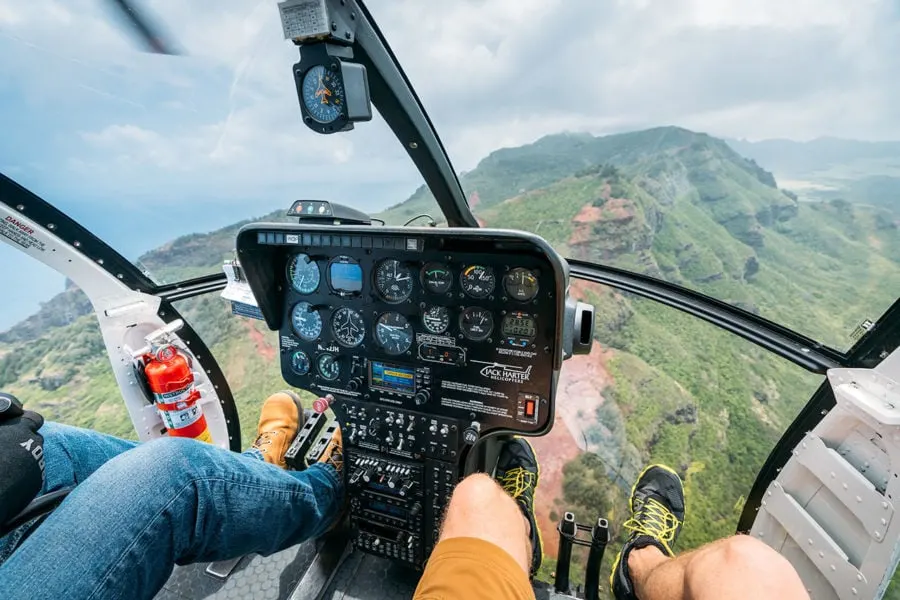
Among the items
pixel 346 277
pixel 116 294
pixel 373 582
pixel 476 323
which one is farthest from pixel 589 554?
pixel 116 294

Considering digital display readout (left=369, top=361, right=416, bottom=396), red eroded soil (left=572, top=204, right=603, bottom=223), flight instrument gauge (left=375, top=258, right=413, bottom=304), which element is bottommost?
digital display readout (left=369, top=361, right=416, bottom=396)

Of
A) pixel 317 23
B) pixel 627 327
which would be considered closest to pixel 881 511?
pixel 317 23

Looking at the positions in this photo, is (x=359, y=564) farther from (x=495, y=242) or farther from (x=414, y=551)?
(x=495, y=242)

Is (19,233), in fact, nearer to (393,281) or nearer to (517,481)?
(393,281)

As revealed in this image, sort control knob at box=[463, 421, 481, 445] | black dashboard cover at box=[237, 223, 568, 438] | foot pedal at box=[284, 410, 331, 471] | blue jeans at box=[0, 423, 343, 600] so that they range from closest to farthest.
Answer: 1. blue jeans at box=[0, 423, 343, 600]
2. black dashboard cover at box=[237, 223, 568, 438]
3. control knob at box=[463, 421, 481, 445]
4. foot pedal at box=[284, 410, 331, 471]

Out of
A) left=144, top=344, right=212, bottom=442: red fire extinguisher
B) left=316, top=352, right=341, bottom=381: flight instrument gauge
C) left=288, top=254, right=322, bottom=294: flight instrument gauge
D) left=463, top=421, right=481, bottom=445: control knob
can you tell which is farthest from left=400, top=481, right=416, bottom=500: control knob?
left=144, top=344, right=212, bottom=442: red fire extinguisher

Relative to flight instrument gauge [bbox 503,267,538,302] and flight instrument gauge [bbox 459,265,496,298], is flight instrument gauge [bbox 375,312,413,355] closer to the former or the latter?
flight instrument gauge [bbox 459,265,496,298]
